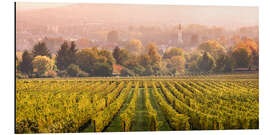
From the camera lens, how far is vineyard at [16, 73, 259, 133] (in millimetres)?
10555

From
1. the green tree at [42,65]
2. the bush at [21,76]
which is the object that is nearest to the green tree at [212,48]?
the green tree at [42,65]

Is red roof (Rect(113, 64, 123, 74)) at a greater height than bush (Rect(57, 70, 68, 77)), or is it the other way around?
red roof (Rect(113, 64, 123, 74))

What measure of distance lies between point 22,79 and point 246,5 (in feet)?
26.6

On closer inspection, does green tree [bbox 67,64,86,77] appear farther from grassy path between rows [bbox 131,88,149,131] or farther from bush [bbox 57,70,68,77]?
grassy path between rows [bbox 131,88,149,131]

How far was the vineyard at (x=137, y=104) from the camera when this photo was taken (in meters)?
10.6

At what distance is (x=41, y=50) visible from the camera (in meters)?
11.7

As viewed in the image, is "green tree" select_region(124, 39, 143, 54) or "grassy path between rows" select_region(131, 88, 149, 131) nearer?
"grassy path between rows" select_region(131, 88, 149, 131)

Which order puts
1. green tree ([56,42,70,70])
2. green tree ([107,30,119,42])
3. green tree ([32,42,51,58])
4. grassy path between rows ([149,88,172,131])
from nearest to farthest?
grassy path between rows ([149,88,172,131]) → green tree ([32,42,51,58]) → green tree ([56,42,70,70]) → green tree ([107,30,119,42])

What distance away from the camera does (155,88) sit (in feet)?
41.2

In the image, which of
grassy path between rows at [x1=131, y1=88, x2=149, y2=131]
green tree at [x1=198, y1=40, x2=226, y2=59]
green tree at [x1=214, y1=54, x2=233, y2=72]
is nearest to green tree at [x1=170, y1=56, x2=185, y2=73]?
green tree at [x1=198, y1=40, x2=226, y2=59]

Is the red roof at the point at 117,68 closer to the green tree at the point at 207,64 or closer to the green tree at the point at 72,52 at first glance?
the green tree at the point at 72,52

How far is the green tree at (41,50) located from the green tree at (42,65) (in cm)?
17

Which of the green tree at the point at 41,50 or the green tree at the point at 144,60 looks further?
the green tree at the point at 144,60
